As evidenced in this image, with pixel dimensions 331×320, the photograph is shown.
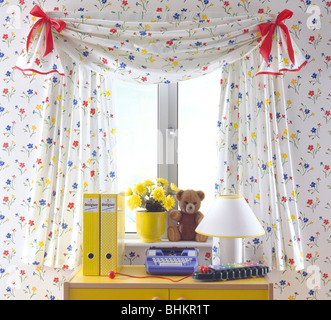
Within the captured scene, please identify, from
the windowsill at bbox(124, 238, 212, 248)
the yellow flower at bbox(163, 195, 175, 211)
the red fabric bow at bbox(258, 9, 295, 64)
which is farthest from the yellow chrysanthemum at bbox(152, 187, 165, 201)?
the red fabric bow at bbox(258, 9, 295, 64)

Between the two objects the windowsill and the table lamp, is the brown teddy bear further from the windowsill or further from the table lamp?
the table lamp

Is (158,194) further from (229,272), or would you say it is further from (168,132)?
(229,272)

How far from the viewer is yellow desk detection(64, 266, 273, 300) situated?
2125 mm

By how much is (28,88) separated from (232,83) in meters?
1.15

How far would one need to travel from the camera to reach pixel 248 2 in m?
2.56

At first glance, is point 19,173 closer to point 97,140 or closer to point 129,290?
point 97,140

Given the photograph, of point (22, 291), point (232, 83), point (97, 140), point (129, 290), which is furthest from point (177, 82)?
point (22, 291)

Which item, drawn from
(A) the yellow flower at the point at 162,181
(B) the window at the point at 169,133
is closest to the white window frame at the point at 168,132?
(B) the window at the point at 169,133

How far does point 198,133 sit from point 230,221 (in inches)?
28.7

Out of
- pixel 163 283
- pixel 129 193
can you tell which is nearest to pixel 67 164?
pixel 129 193

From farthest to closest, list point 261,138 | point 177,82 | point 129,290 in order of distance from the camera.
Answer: point 177,82
point 261,138
point 129,290

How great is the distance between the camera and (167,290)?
2.14 m

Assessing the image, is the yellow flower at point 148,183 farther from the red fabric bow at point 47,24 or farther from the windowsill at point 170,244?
the red fabric bow at point 47,24

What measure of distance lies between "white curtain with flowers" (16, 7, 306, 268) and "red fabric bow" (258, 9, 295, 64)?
32 millimetres
